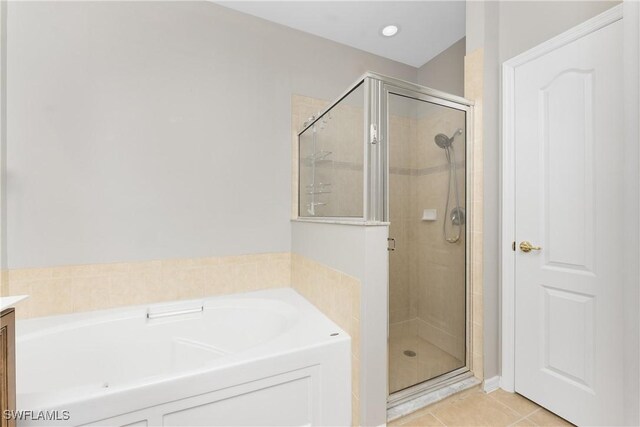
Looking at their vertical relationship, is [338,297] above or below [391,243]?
below

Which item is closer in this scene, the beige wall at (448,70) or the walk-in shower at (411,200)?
the walk-in shower at (411,200)

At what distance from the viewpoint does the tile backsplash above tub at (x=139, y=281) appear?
1.66 meters

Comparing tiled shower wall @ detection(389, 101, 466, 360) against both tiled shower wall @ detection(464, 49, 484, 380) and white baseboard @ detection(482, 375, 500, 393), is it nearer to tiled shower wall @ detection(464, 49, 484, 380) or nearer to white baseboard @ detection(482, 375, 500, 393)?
tiled shower wall @ detection(464, 49, 484, 380)

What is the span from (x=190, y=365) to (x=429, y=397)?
4.48ft

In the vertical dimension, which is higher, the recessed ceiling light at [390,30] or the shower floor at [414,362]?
the recessed ceiling light at [390,30]

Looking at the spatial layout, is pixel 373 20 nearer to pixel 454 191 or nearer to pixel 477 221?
pixel 454 191

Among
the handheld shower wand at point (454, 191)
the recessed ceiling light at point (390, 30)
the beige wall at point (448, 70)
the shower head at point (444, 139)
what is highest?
the recessed ceiling light at point (390, 30)

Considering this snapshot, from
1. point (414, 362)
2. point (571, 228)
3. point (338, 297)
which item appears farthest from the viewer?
point (414, 362)

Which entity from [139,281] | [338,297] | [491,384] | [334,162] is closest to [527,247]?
[491,384]

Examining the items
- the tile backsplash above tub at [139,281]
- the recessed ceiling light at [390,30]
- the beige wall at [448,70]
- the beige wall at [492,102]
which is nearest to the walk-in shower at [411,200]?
the beige wall at [492,102]

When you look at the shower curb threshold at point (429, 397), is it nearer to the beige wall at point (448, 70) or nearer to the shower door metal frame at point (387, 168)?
the shower door metal frame at point (387, 168)

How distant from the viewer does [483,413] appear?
1.56 metres

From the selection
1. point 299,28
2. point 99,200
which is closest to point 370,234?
point 99,200

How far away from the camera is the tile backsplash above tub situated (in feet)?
5.43
